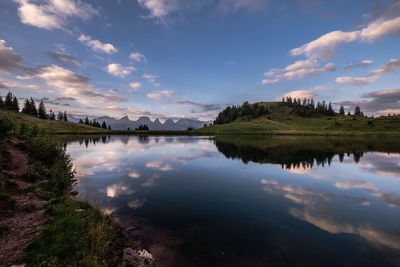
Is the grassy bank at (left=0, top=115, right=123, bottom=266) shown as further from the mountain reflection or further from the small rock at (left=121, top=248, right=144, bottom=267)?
the mountain reflection

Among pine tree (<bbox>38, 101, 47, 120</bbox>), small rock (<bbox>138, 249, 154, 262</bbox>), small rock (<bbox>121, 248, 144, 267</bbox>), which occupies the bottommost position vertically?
small rock (<bbox>138, 249, 154, 262</bbox>)

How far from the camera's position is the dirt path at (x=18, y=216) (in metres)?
8.11

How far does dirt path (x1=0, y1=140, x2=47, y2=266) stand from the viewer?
8.11 metres

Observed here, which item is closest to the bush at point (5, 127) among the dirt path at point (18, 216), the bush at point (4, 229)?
the dirt path at point (18, 216)

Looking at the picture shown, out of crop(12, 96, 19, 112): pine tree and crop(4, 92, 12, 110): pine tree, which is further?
crop(12, 96, 19, 112): pine tree

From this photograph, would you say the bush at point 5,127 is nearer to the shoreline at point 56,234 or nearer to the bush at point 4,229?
the shoreline at point 56,234

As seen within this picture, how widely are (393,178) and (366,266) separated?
26.2m

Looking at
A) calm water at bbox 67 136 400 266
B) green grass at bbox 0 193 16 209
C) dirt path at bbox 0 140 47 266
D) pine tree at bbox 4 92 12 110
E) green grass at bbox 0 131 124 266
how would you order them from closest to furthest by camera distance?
green grass at bbox 0 131 124 266
dirt path at bbox 0 140 47 266
calm water at bbox 67 136 400 266
green grass at bbox 0 193 16 209
pine tree at bbox 4 92 12 110

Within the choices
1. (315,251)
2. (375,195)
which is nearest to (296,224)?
(315,251)

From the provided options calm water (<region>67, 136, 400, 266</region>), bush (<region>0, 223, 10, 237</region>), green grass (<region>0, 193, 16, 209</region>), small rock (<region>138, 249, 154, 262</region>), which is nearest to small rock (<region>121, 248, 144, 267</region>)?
small rock (<region>138, 249, 154, 262</region>)

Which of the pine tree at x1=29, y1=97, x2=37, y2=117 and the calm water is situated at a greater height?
the pine tree at x1=29, y1=97, x2=37, y2=117

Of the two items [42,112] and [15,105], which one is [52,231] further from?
[42,112]

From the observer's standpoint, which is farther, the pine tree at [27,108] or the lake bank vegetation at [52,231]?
the pine tree at [27,108]

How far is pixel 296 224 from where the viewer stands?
1316 centimetres
